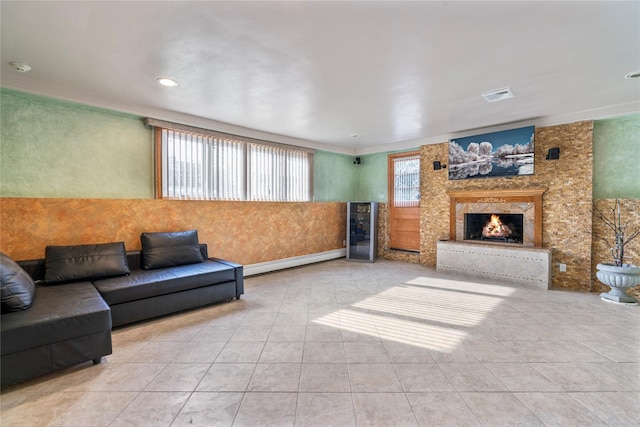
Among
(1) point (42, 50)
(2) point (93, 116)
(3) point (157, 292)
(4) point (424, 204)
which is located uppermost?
(1) point (42, 50)

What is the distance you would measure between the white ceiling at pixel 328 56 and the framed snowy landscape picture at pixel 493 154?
0.54m

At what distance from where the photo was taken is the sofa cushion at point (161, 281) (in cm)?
300

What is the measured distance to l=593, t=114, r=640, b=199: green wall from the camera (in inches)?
161

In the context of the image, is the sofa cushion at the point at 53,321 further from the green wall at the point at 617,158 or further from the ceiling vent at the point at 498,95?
the green wall at the point at 617,158

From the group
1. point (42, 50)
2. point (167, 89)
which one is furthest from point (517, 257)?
point (42, 50)

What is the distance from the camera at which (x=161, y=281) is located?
3.28 metres

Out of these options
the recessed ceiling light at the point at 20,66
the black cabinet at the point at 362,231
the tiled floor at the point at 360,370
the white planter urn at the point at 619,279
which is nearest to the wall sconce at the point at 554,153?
the white planter urn at the point at 619,279

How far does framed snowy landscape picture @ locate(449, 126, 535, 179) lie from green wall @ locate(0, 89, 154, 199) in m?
5.50

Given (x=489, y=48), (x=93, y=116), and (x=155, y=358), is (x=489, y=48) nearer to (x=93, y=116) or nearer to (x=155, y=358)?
(x=155, y=358)

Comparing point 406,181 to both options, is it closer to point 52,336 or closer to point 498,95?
point 498,95

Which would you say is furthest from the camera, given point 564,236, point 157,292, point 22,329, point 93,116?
point 564,236

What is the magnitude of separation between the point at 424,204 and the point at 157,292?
5284mm

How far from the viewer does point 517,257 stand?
188 inches

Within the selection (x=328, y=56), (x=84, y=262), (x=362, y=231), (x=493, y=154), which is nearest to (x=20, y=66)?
(x=84, y=262)
